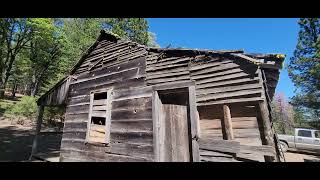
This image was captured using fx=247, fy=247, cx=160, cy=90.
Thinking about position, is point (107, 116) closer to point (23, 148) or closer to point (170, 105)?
point (170, 105)

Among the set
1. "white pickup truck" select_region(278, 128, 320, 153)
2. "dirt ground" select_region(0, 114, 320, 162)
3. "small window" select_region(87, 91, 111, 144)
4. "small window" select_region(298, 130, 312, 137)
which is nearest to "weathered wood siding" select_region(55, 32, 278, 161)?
"small window" select_region(87, 91, 111, 144)

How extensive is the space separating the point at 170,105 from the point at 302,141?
47.7 feet

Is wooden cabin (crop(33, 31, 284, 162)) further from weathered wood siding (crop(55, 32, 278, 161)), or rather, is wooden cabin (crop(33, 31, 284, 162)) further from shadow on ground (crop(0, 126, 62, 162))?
shadow on ground (crop(0, 126, 62, 162))

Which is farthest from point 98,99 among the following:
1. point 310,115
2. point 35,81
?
point 310,115

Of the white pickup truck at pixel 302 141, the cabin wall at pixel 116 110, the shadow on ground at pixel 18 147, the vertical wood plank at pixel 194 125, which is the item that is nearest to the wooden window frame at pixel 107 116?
the cabin wall at pixel 116 110

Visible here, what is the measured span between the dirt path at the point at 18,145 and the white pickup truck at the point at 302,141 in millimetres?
15494

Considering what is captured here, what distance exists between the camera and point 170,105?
24.9 ft

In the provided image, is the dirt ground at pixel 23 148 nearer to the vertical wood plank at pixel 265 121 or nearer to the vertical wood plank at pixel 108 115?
the vertical wood plank at pixel 108 115

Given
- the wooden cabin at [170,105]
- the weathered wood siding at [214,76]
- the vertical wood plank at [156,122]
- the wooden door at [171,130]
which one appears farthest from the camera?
the wooden door at [171,130]

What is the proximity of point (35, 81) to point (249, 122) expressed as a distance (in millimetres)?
37665

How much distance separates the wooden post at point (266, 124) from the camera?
562 centimetres

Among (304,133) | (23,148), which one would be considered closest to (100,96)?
(23,148)
